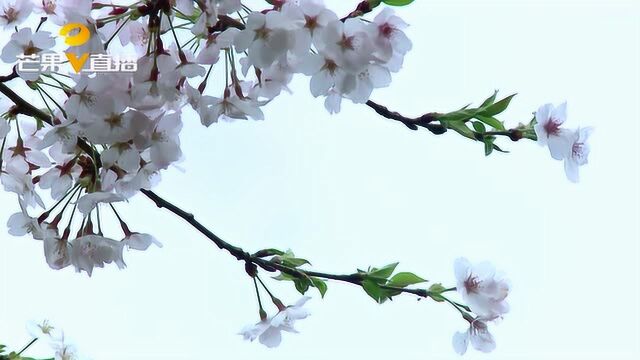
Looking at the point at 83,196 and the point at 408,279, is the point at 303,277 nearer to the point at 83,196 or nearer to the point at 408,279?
the point at 408,279

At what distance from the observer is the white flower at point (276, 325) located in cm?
107

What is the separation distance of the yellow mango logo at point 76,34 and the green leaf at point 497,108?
413mm

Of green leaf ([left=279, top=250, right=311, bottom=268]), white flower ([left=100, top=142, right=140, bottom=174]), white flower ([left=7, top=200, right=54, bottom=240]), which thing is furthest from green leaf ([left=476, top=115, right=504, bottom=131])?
white flower ([left=7, top=200, right=54, bottom=240])

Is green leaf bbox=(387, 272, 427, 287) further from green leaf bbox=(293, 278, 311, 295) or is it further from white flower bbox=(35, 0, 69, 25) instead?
white flower bbox=(35, 0, 69, 25)

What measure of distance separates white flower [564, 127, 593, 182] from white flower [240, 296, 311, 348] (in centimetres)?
35

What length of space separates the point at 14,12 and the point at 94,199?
0.79ft

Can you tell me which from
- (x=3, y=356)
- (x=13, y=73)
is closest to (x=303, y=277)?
(x=13, y=73)

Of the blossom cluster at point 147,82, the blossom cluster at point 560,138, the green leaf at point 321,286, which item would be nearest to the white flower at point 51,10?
the blossom cluster at point 147,82

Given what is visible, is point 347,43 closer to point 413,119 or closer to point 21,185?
point 413,119

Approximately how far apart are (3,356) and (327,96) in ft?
2.28

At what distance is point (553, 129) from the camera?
92cm

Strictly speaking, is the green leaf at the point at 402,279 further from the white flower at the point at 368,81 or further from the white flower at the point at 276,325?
the white flower at the point at 368,81

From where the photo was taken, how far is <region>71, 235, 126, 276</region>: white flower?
3.01 ft

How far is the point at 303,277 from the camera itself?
1.01 m
